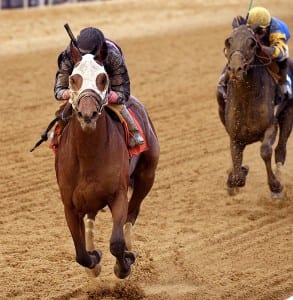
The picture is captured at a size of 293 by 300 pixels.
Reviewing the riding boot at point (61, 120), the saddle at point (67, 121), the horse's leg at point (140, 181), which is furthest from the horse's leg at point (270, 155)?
the riding boot at point (61, 120)

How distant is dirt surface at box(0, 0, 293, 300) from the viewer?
7.53 m

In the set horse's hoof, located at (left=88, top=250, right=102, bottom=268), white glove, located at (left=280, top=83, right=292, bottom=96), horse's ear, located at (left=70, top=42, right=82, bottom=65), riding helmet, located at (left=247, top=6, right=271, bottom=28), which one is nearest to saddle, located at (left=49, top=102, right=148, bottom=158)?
horse's ear, located at (left=70, top=42, right=82, bottom=65)

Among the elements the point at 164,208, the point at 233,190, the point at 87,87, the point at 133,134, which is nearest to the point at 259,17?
the point at 233,190

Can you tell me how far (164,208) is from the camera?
9.84 meters

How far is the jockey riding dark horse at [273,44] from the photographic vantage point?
932 centimetres

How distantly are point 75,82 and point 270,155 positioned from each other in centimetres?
370

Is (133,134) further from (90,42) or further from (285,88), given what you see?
(285,88)

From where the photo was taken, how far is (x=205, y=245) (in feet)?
28.2

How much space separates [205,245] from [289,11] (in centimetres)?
1848

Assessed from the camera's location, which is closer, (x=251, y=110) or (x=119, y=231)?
(x=119, y=231)

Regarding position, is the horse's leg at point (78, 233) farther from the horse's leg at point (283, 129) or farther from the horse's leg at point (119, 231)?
the horse's leg at point (283, 129)

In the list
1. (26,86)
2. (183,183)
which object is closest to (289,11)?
(26,86)

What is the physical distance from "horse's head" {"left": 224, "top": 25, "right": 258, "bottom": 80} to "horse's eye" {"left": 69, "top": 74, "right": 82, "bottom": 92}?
2869 mm

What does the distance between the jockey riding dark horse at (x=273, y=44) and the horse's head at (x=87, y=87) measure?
10.8 feet
